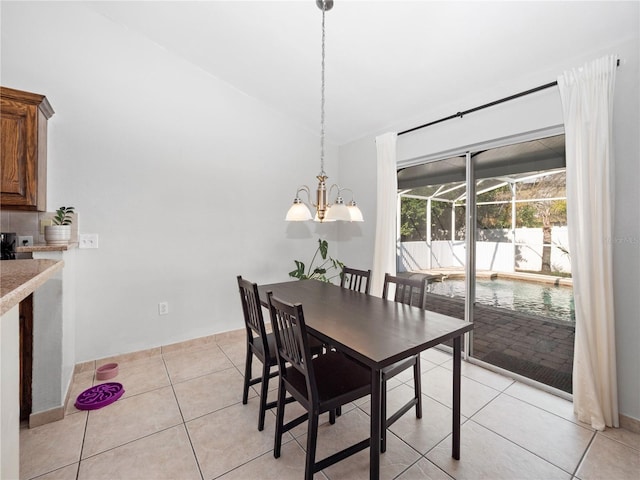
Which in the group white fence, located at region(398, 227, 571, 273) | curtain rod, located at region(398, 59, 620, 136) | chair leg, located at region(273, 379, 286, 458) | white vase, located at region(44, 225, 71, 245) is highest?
curtain rod, located at region(398, 59, 620, 136)

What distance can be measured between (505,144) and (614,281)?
1301mm

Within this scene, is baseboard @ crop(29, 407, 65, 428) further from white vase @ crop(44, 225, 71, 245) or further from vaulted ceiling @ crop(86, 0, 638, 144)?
vaulted ceiling @ crop(86, 0, 638, 144)

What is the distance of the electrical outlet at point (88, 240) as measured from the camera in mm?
2600

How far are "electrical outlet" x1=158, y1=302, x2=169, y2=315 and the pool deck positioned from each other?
119 inches

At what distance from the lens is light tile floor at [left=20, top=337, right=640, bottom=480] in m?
1.59

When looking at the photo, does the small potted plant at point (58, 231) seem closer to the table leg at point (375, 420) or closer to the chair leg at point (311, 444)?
the chair leg at point (311, 444)

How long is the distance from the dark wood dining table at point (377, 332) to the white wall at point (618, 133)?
119 cm

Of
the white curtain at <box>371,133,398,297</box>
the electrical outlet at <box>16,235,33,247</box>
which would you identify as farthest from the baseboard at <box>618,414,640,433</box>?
the electrical outlet at <box>16,235,33,247</box>

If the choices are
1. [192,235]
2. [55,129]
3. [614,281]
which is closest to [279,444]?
[192,235]

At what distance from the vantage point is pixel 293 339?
5.06 feet

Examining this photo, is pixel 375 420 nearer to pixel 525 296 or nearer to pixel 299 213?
pixel 299 213

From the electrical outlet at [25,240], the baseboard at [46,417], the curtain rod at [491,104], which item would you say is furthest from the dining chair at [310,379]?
the curtain rod at [491,104]

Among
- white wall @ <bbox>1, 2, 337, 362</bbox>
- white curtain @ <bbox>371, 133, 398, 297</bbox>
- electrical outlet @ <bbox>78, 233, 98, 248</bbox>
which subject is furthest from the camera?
white curtain @ <bbox>371, 133, 398, 297</bbox>

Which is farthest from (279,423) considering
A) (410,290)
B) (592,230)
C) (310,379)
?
(592,230)
